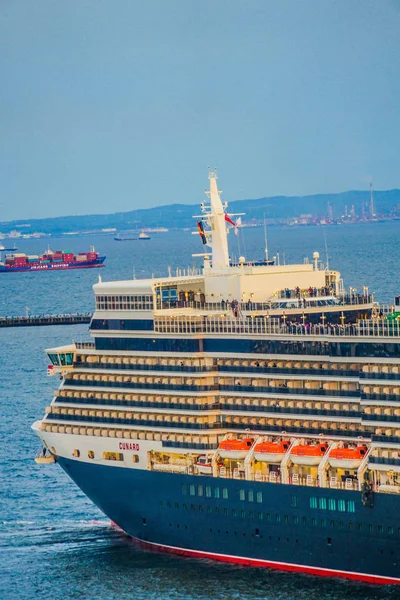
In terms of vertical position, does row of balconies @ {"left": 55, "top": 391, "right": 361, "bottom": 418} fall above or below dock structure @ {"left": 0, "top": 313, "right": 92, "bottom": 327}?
above

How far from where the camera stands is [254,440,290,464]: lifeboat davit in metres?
48.9

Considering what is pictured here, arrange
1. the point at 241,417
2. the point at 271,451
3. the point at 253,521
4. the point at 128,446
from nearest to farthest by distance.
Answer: the point at 271,451
the point at 253,521
the point at 241,417
the point at 128,446

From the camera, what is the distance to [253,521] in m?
49.3

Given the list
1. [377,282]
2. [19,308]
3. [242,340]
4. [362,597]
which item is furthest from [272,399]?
[19,308]

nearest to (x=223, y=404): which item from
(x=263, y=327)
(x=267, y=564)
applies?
(x=263, y=327)

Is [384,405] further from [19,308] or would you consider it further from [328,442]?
[19,308]

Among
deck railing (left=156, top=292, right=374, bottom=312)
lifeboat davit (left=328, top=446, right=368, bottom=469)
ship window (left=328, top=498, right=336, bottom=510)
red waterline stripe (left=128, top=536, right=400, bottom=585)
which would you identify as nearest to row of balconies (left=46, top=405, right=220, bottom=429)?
deck railing (left=156, top=292, right=374, bottom=312)

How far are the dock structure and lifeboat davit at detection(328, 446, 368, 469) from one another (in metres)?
86.1

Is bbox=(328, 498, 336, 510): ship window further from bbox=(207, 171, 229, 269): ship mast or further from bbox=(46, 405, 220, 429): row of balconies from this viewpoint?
bbox=(207, 171, 229, 269): ship mast

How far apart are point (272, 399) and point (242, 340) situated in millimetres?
2251

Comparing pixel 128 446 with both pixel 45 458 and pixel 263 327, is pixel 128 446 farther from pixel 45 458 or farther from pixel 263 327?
pixel 263 327

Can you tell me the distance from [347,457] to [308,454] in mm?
1442

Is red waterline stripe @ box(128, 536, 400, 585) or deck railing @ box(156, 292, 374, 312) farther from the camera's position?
deck railing @ box(156, 292, 374, 312)

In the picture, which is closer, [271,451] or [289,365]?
[271,451]
